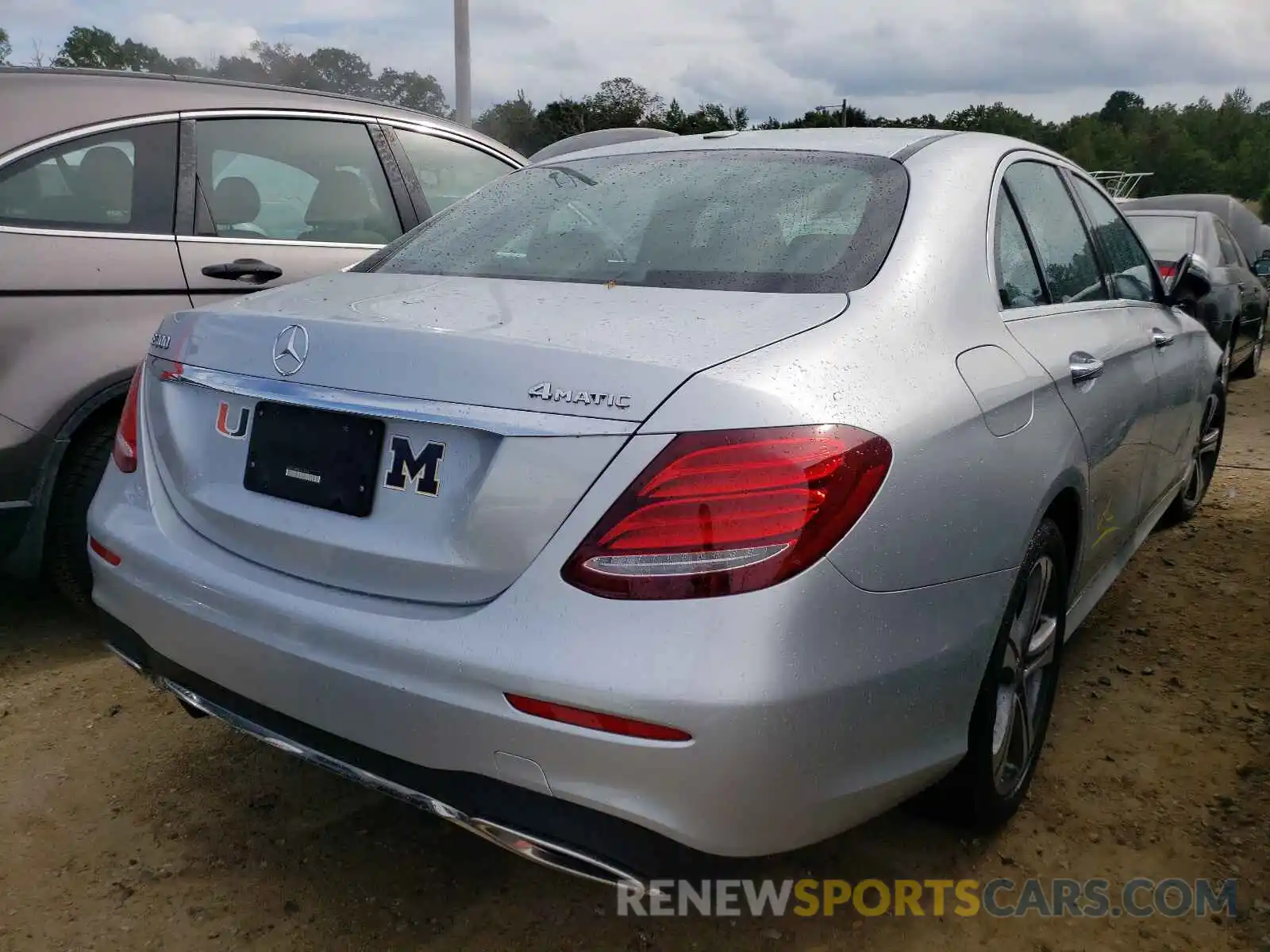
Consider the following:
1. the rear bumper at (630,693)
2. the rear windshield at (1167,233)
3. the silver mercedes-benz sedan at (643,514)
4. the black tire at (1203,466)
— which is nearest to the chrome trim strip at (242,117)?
the silver mercedes-benz sedan at (643,514)

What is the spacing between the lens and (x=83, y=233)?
10.5ft

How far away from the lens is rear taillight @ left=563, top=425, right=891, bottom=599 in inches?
60.4

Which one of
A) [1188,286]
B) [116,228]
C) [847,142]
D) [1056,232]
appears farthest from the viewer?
[1188,286]

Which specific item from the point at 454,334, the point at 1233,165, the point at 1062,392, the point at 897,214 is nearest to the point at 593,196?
the point at 897,214

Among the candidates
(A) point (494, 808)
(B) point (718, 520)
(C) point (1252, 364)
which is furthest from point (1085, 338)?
(C) point (1252, 364)

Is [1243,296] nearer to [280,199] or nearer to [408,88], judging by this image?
[280,199]

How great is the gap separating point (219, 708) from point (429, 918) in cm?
57

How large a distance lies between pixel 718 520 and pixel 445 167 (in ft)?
10.5

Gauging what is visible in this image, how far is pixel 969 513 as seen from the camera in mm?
1855

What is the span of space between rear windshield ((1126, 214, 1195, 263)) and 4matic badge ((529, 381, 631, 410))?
719cm

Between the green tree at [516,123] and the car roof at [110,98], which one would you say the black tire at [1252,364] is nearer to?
the car roof at [110,98]

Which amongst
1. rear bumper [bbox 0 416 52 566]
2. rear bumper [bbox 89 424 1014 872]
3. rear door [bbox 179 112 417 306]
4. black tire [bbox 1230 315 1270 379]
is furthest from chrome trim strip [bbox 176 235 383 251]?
black tire [bbox 1230 315 1270 379]

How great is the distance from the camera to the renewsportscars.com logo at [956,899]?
2.13 metres

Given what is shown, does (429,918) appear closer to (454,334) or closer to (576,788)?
(576,788)
